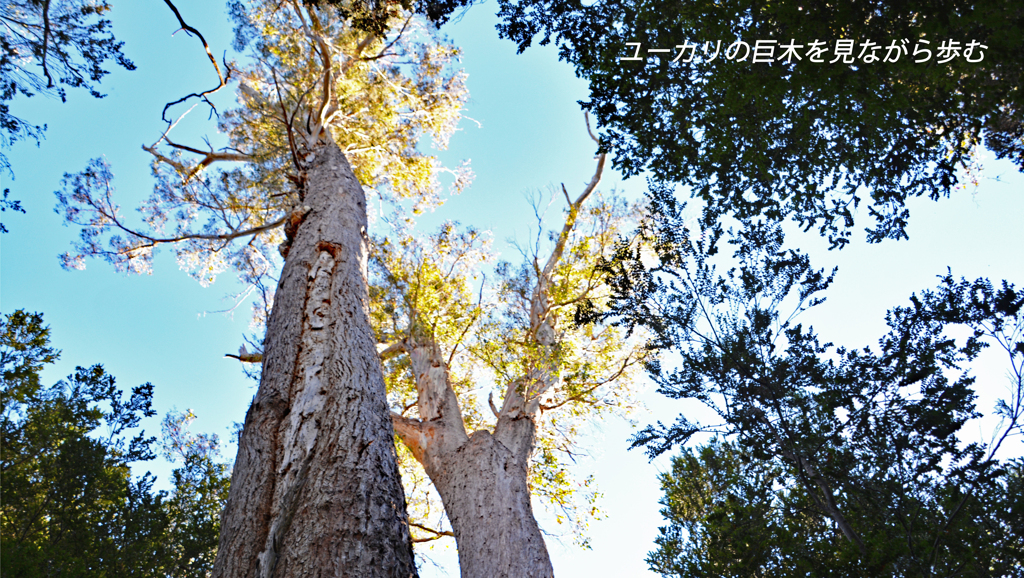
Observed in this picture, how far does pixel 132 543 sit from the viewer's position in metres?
5.28

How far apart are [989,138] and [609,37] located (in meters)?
2.51

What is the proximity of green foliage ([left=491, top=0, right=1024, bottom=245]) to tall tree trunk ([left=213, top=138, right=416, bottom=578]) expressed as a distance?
2.32m

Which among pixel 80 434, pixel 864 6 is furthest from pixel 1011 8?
pixel 80 434

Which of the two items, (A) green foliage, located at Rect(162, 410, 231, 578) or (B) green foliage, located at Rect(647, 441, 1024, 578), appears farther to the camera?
(A) green foliage, located at Rect(162, 410, 231, 578)

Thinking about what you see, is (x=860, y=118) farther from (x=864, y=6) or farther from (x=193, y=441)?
(x=193, y=441)

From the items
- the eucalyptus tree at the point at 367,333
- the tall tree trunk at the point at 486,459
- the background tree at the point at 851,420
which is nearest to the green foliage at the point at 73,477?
the eucalyptus tree at the point at 367,333

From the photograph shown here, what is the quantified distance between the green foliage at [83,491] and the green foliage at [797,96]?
20.4 feet

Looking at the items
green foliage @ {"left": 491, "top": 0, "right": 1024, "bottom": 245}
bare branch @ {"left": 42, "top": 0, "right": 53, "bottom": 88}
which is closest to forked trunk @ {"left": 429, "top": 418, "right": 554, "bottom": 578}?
green foliage @ {"left": 491, "top": 0, "right": 1024, "bottom": 245}

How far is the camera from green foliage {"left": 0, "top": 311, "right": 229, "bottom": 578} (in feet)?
16.9

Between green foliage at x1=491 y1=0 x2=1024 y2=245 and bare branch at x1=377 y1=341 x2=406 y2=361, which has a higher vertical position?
bare branch at x1=377 y1=341 x2=406 y2=361

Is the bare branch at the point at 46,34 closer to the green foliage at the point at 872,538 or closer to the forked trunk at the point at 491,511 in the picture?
the forked trunk at the point at 491,511

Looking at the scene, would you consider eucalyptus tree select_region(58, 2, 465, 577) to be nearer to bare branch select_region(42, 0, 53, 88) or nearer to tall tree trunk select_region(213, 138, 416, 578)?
tall tree trunk select_region(213, 138, 416, 578)

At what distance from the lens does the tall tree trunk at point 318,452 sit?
184cm

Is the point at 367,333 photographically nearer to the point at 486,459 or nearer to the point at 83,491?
the point at 486,459
